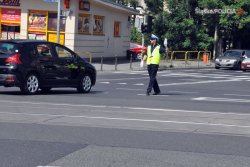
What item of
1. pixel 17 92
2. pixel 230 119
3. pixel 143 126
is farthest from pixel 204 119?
pixel 17 92

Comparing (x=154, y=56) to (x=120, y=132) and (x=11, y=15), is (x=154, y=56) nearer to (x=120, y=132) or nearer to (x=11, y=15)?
(x=120, y=132)

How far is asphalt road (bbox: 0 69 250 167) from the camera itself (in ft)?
29.9

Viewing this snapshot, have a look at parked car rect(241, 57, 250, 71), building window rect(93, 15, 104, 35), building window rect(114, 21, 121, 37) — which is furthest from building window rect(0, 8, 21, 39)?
parked car rect(241, 57, 250, 71)

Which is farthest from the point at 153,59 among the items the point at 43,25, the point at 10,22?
the point at 10,22

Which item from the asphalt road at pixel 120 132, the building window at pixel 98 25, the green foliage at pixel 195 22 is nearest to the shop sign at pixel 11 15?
the building window at pixel 98 25

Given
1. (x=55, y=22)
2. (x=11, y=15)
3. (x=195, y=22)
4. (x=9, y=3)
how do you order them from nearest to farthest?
(x=55, y=22), (x=9, y=3), (x=11, y=15), (x=195, y=22)

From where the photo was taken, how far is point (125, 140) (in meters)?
10.8

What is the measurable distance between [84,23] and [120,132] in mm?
31651

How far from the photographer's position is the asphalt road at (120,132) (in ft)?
29.9

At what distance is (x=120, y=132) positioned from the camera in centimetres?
1173

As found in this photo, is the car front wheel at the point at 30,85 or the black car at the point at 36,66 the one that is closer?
the black car at the point at 36,66

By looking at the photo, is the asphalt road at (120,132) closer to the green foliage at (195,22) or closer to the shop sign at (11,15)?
the shop sign at (11,15)

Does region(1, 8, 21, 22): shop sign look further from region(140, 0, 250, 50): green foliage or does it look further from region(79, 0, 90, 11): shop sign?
region(140, 0, 250, 50): green foliage

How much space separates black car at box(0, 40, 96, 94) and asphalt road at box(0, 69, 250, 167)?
53 cm
